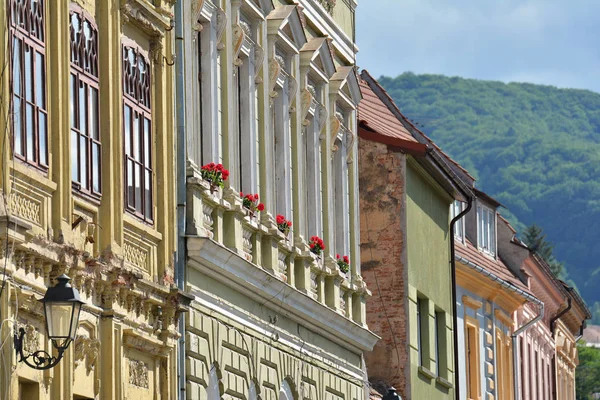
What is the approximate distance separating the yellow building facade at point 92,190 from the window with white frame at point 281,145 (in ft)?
16.1

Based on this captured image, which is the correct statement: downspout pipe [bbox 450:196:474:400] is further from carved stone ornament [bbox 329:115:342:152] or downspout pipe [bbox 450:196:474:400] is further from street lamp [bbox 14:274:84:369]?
street lamp [bbox 14:274:84:369]

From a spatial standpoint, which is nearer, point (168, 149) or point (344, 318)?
point (168, 149)

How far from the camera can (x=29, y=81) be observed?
1462cm

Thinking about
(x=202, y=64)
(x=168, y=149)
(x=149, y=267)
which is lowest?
(x=149, y=267)

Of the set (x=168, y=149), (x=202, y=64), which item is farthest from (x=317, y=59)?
(x=168, y=149)

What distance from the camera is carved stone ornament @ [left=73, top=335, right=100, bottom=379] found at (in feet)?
50.8

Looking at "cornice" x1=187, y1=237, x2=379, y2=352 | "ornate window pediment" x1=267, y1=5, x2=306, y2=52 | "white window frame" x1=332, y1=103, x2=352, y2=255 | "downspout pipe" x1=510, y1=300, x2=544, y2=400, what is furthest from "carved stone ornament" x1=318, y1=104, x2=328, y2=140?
"downspout pipe" x1=510, y1=300, x2=544, y2=400

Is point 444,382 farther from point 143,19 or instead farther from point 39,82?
point 39,82

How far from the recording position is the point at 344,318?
2566 centimetres

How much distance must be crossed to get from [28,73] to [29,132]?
479mm

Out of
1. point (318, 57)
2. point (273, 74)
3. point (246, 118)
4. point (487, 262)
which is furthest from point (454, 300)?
point (246, 118)

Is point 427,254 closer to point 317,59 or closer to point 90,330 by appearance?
point 317,59

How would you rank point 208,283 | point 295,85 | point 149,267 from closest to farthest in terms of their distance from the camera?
point 149,267 → point 208,283 → point 295,85

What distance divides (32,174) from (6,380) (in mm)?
1740
